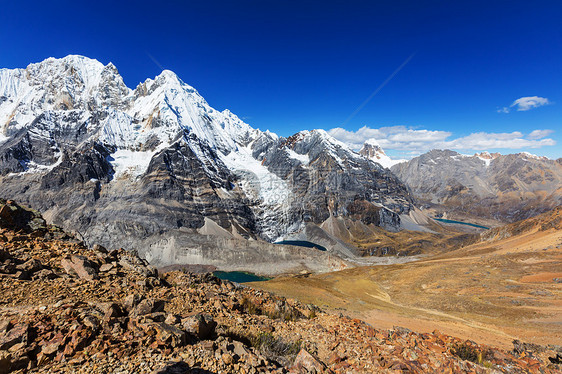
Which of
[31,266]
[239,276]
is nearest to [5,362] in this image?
[31,266]

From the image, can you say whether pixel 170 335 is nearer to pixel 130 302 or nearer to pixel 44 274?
pixel 130 302

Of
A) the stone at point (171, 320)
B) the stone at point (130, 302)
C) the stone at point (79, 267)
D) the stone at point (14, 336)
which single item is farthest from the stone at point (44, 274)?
the stone at point (171, 320)

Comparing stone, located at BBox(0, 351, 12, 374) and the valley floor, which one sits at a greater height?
stone, located at BBox(0, 351, 12, 374)

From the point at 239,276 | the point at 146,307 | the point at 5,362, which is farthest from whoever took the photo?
the point at 239,276

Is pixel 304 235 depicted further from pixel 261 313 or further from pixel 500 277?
pixel 261 313

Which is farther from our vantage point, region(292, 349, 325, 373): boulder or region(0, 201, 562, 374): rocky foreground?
region(292, 349, 325, 373): boulder

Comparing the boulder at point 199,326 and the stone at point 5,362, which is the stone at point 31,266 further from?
the boulder at point 199,326

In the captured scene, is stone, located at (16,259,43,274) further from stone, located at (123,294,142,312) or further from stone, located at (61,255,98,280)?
stone, located at (123,294,142,312)

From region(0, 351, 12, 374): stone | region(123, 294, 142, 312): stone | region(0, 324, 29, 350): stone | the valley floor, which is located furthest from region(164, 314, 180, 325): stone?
the valley floor
